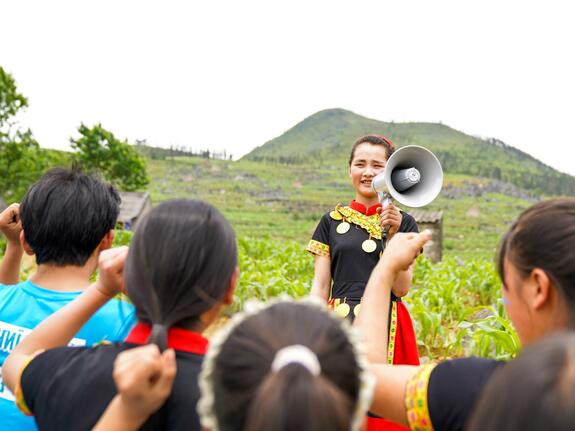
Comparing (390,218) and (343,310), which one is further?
(343,310)

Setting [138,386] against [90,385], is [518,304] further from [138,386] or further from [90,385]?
[90,385]

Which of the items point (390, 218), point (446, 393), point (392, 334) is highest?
point (390, 218)

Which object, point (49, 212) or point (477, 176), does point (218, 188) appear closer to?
point (477, 176)

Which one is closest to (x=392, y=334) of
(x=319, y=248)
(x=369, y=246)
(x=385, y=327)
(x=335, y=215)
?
(x=369, y=246)

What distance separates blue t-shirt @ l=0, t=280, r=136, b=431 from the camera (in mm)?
1517

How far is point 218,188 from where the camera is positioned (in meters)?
64.2

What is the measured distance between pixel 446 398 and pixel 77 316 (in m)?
0.93

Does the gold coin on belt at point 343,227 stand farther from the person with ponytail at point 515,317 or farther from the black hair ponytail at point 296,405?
the black hair ponytail at point 296,405

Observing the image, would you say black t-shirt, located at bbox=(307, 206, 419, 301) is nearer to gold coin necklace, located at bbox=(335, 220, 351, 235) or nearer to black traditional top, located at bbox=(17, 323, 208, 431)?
gold coin necklace, located at bbox=(335, 220, 351, 235)

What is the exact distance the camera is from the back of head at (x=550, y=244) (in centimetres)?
107

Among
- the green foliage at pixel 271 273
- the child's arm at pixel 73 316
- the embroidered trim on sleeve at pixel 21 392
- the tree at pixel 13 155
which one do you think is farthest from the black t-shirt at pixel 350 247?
the tree at pixel 13 155

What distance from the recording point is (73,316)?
1298 millimetres

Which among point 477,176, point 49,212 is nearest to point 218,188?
point 477,176

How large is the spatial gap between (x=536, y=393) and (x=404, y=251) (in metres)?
0.78
